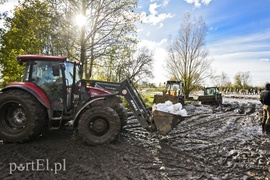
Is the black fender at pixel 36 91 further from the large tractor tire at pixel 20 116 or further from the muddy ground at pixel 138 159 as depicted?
the muddy ground at pixel 138 159

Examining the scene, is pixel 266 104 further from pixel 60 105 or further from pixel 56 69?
pixel 56 69

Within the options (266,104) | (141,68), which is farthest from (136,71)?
(266,104)

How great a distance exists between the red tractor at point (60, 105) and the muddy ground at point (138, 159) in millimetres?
371

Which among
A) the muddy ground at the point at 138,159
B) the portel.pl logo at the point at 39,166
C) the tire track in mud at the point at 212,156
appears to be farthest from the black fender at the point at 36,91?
the tire track in mud at the point at 212,156

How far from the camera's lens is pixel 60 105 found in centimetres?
508

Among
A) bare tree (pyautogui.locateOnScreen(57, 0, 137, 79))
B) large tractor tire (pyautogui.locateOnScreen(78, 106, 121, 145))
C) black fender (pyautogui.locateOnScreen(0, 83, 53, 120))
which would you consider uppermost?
bare tree (pyautogui.locateOnScreen(57, 0, 137, 79))

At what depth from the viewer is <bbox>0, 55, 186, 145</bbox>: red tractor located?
15.1 ft

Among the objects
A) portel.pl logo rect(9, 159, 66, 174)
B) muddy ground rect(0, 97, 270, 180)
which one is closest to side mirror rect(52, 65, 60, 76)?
muddy ground rect(0, 97, 270, 180)

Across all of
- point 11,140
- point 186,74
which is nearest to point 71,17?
point 11,140

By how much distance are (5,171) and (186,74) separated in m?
25.1

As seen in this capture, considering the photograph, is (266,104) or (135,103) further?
(266,104)

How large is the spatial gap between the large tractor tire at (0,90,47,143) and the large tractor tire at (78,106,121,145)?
107cm

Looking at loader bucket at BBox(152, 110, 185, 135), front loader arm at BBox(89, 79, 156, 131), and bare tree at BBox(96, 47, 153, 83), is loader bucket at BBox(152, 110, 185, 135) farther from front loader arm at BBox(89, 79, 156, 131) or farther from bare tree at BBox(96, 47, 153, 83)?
bare tree at BBox(96, 47, 153, 83)

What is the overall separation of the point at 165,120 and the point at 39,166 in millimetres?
2889
